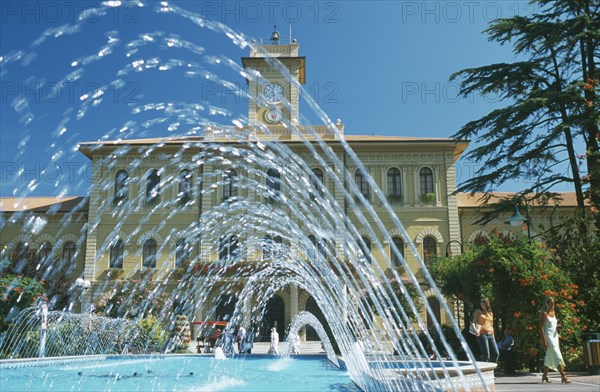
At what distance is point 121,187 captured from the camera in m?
33.2

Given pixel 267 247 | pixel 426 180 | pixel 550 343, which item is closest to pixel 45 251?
pixel 267 247

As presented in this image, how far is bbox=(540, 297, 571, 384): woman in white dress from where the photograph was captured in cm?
959

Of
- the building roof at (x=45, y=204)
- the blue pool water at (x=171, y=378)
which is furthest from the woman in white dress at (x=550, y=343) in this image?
the building roof at (x=45, y=204)

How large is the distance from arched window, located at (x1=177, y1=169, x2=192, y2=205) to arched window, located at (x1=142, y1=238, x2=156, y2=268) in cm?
291

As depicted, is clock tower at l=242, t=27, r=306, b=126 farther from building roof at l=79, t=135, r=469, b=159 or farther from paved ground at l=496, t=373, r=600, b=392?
paved ground at l=496, t=373, r=600, b=392

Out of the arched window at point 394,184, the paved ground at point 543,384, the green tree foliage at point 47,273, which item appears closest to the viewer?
the paved ground at point 543,384

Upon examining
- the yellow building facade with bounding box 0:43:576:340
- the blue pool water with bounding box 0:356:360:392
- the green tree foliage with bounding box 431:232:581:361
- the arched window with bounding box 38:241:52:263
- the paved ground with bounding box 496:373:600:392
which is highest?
the yellow building facade with bounding box 0:43:576:340

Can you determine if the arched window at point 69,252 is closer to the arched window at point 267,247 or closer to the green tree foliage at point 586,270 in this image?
the arched window at point 267,247

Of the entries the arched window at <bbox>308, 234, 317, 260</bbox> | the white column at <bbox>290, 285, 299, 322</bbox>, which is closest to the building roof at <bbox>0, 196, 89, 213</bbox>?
the white column at <bbox>290, 285, 299, 322</bbox>

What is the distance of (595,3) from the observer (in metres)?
19.9

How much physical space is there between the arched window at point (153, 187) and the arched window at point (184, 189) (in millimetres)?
1251

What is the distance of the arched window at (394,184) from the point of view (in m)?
32.5

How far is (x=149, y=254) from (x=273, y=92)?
1250 centimetres

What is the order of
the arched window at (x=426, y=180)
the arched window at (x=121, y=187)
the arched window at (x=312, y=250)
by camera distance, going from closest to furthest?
1. the arched window at (x=312, y=250)
2. the arched window at (x=426, y=180)
3. the arched window at (x=121, y=187)
